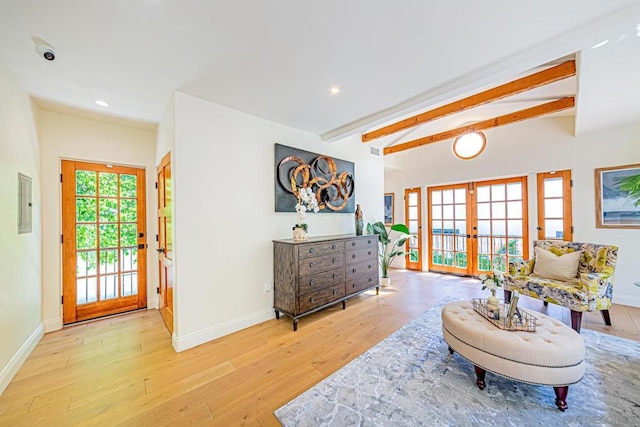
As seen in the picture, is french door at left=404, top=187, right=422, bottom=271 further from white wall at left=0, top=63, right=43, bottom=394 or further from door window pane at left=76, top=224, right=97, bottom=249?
white wall at left=0, top=63, right=43, bottom=394

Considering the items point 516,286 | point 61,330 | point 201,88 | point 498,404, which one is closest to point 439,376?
point 498,404

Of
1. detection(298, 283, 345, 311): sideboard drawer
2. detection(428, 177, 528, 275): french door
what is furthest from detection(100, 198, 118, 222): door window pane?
detection(428, 177, 528, 275): french door

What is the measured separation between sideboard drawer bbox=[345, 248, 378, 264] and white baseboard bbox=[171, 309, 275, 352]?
1.30 metres

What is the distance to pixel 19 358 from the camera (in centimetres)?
225

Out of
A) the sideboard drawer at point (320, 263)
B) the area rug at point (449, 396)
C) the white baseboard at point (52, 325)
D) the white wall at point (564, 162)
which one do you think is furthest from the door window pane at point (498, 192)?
the white baseboard at point (52, 325)

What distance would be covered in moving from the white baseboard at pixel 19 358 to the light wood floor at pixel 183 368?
6 cm

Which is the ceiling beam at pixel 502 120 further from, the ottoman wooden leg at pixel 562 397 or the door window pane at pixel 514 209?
the ottoman wooden leg at pixel 562 397

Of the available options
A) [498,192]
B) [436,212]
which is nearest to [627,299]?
[498,192]

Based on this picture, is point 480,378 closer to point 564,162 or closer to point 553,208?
point 553,208

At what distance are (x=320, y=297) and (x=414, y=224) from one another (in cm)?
403

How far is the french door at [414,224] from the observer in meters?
6.20

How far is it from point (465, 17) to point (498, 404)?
2696 mm

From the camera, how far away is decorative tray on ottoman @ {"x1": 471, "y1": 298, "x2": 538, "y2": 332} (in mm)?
1911

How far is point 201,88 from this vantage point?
100 inches
